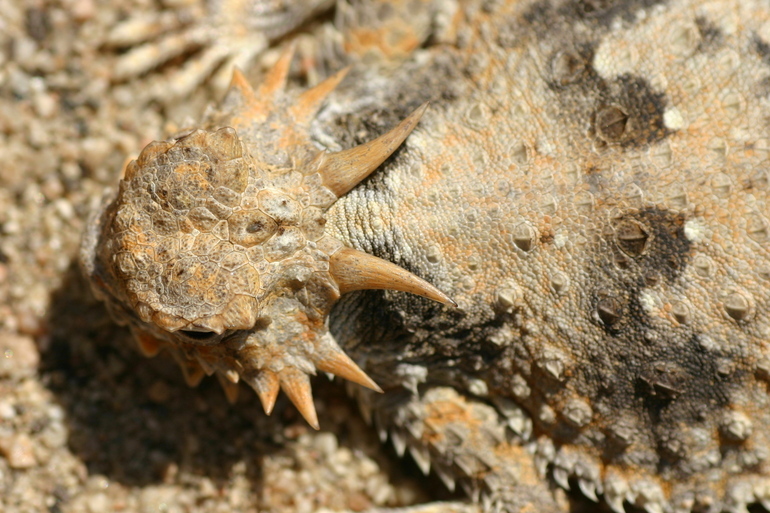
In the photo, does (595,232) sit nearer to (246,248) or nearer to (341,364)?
(341,364)

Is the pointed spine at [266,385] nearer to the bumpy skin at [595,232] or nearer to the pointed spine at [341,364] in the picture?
the pointed spine at [341,364]

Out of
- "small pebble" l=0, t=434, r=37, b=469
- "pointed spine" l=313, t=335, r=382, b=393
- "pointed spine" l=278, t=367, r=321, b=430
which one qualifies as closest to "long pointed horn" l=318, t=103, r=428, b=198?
"pointed spine" l=313, t=335, r=382, b=393

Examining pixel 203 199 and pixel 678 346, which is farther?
pixel 678 346

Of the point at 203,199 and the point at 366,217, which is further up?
the point at 203,199

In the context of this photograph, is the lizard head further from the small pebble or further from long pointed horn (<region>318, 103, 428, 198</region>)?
the small pebble

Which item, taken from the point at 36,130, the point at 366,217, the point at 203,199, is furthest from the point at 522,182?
the point at 36,130

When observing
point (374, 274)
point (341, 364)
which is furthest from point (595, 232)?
point (341, 364)

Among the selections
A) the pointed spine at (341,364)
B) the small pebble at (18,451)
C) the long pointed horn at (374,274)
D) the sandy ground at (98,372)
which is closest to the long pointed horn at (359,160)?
the long pointed horn at (374,274)

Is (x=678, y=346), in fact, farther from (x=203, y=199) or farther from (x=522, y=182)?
(x=203, y=199)
